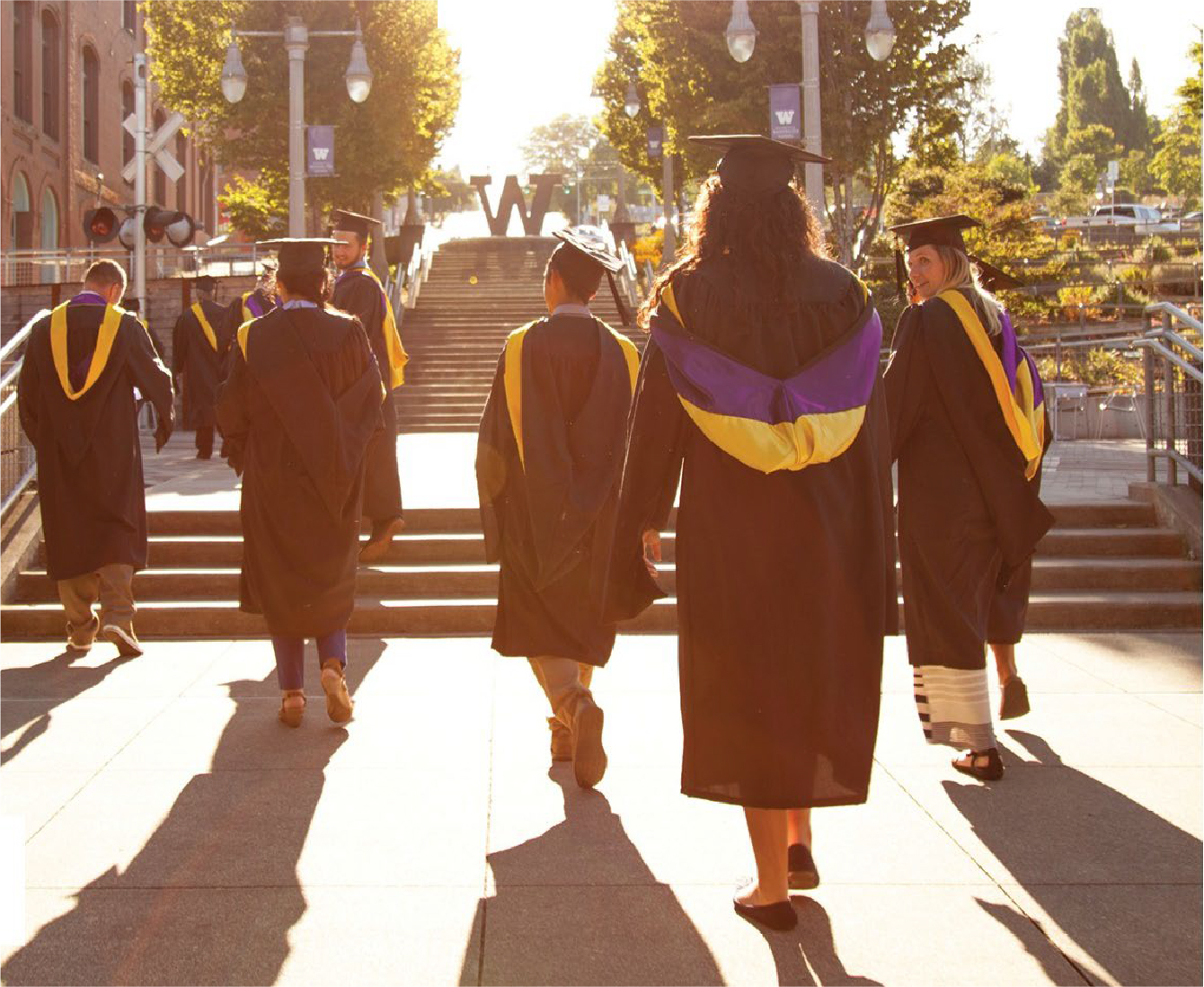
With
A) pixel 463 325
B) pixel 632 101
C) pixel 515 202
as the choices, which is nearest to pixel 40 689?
pixel 463 325

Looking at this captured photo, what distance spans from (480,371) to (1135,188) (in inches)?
2719

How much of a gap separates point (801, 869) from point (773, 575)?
866 millimetres

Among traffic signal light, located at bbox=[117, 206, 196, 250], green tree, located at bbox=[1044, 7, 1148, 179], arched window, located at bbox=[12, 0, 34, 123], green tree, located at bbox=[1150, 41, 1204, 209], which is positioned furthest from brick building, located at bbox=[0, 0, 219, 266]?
green tree, located at bbox=[1044, 7, 1148, 179]

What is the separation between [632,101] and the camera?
134 ft

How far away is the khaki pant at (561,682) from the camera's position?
17.8 feet

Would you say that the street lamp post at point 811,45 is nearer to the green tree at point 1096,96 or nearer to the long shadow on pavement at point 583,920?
the long shadow on pavement at point 583,920

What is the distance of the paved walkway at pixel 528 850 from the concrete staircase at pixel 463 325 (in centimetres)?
1386

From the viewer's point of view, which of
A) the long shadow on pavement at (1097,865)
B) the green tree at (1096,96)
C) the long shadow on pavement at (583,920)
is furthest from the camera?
the green tree at (1096,96)

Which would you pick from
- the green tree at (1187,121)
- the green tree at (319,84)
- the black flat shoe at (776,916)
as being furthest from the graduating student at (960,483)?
the green tree at (319,84)

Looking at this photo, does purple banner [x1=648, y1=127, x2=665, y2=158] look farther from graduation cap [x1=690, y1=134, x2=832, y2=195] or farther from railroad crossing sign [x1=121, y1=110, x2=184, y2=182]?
graduation cap [x1=690, y1=134, x2=832, y2=195]

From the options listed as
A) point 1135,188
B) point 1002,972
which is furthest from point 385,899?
point 1135,188

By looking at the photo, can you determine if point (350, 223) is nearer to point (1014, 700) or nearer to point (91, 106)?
point (1014, 700)

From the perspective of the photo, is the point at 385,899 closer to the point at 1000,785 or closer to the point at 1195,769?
the point at 1000,785

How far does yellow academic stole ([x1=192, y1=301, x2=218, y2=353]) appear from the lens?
51.0 feet
